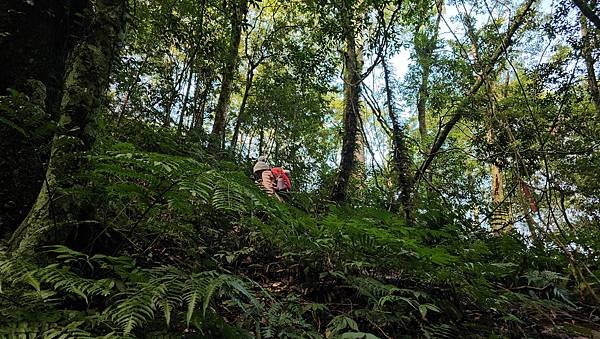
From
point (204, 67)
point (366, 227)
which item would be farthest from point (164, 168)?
point (204, 67)

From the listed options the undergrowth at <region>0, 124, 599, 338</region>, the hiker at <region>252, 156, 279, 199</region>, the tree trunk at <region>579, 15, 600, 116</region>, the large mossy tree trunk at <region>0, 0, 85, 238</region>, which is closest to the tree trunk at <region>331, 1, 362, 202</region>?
the hiker at <region>252, 156, 279, 199</region>

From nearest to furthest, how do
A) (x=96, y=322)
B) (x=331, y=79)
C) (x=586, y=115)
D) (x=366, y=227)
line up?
(x=96, y=322) < (x=366, y=227) < (x=586, y=115) < (x=331, y=79)

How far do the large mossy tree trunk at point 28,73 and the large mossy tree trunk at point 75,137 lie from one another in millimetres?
148

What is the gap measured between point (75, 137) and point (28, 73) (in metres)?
1.19

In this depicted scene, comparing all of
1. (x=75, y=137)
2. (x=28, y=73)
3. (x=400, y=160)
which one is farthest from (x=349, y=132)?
(x=75, y=137)

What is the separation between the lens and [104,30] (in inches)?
97.1

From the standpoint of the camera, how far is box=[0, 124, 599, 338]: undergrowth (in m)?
1.64

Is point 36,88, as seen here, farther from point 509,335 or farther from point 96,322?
point 509,335

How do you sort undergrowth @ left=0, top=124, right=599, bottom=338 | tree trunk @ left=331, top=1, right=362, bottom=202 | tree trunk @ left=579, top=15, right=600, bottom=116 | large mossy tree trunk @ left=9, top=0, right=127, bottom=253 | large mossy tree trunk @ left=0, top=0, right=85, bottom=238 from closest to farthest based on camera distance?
undergrowth @ left=0, top=124, right=599, bottom=338
large mossy tree trunk @ left=9, top=0, right=127, bottom=253
large mossy tree trunk @ left=0, top=0, right=85, bottom=238
tree trunk @ left=331, top=1, right=362, bottom=202
tree trunk @ left=579, top=15, right=600, bottom=116

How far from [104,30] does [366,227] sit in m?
2.36

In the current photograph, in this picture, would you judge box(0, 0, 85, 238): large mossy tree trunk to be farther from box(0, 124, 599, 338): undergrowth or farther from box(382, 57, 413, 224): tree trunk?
box(382, 57, 413, 224): tree trunk

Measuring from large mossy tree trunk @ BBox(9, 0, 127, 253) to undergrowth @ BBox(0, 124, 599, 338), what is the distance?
0.35ft

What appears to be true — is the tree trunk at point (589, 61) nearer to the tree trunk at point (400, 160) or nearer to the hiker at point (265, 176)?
the tree trunk at point (400, 160)

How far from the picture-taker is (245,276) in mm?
2842
